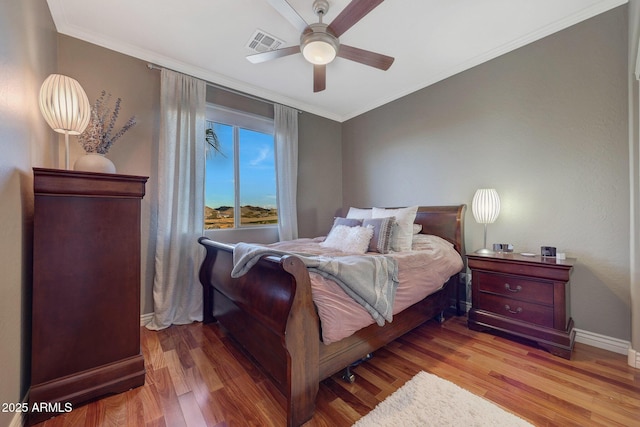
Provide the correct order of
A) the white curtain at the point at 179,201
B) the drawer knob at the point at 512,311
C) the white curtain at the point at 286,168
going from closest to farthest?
the drawer knob at the point at 512,311
the white curtain at the point at 179,201
the white curtain at the point at 286,168

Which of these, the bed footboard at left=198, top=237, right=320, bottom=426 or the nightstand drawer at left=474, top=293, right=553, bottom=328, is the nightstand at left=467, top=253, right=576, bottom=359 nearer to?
the nightstand drawer at left=474, top=293, right=553, bottom=328

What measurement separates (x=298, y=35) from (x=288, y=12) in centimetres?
68

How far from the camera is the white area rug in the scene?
1279 millimetres

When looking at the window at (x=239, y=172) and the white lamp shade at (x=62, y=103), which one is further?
the window at (x=239, y=172)

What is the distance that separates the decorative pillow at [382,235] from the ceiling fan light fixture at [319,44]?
1.53 meters

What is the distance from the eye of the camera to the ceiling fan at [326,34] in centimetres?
166

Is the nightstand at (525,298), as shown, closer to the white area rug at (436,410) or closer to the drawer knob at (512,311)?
the drawer knob at (512,311)

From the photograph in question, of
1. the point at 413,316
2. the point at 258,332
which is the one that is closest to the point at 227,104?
the point at 258,332

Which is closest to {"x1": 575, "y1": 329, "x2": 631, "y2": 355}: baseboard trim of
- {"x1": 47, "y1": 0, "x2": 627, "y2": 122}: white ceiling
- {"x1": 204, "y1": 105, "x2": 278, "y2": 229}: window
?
{"x1": 47, "y1": 0, "x2": 627, "y2": 122}: white ceiling

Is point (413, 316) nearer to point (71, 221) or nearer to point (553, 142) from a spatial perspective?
point (553, 142)

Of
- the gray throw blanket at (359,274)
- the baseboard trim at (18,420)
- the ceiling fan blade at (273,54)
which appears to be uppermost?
the ceiling fan blade at (273,54)

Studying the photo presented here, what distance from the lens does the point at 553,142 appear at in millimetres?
2256

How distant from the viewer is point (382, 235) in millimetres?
2416

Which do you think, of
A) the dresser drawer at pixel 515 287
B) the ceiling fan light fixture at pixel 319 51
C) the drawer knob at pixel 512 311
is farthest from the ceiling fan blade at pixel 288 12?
the drawer knob at pixel 512 311
